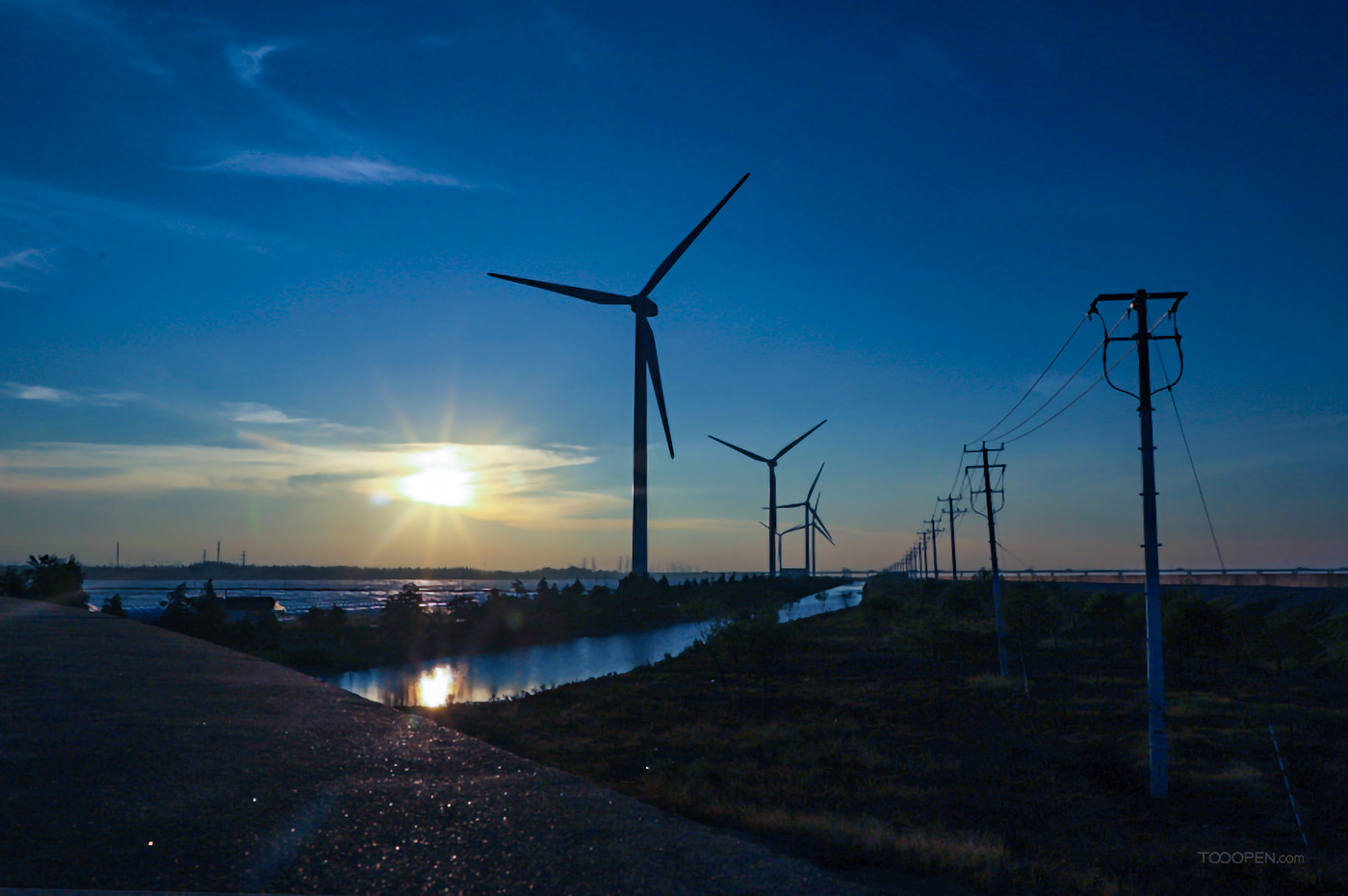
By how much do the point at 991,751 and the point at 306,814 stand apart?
1950 centimetres

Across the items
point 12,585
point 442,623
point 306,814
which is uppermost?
point 12,585

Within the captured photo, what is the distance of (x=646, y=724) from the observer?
28.6 meters

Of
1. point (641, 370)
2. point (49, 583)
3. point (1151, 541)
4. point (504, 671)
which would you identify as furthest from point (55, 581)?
point (1151, 541)

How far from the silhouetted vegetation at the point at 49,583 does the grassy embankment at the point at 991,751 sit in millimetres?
36574

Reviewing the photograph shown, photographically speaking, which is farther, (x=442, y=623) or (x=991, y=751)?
(x=442, y=623)

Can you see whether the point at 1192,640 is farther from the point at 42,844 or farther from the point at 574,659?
the point at 42,844

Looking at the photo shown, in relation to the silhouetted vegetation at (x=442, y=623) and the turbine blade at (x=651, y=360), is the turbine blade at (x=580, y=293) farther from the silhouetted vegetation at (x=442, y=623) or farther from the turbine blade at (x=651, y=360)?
the silhouetted vegetation at (x=442, y=623)

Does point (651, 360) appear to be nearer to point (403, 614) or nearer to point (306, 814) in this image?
point (403, 614)

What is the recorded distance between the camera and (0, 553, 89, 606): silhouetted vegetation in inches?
2074

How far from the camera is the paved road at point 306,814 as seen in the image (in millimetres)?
7668

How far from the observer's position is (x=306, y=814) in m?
9.05

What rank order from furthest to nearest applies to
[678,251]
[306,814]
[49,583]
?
[678,251] < [49,583] < [306,814]

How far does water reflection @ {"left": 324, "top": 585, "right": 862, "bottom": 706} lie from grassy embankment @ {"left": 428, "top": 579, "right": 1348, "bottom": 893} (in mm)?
5611

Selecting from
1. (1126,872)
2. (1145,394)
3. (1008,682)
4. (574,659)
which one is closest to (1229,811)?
(1126,872)
